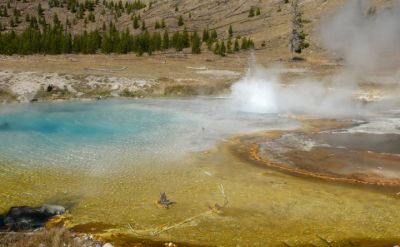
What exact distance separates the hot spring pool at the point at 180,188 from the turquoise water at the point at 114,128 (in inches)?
3.1

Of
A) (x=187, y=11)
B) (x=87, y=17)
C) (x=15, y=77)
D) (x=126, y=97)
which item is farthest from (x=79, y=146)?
(x=87, y=17)

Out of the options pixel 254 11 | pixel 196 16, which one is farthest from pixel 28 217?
pixel 196 16

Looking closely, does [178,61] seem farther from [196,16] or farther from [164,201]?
[164,201]

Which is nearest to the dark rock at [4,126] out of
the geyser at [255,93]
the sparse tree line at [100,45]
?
the geyser at [255,93]

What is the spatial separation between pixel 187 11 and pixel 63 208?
99.6 metres

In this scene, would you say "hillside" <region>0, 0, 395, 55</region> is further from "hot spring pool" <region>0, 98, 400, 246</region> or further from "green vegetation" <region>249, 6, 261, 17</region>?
"hot spring pool" <region>0, 98, 400, 246</region>

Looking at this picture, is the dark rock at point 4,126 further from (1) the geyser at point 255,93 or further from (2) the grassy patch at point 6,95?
(1) the geyser at point 255,93

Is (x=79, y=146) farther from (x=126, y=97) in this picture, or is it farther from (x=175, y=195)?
(x=126, y=97)

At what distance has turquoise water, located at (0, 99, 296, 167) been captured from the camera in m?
21.0

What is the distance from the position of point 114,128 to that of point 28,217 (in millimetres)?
14137

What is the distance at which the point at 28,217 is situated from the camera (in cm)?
1338

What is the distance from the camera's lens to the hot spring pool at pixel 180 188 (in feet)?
42.5

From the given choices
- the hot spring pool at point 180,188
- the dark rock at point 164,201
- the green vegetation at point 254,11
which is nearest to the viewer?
the hot spring pool at point 180,188

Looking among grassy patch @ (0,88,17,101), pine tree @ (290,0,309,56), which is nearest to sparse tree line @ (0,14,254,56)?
pine tree @ (290,0,309,56)
